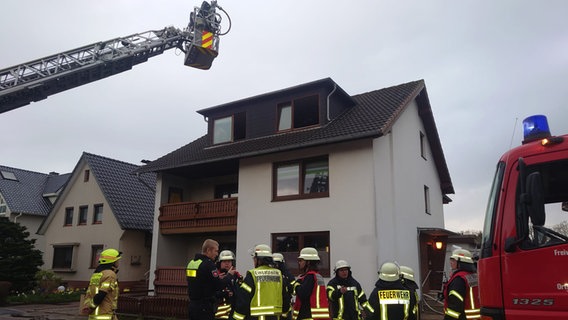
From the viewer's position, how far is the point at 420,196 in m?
17.6

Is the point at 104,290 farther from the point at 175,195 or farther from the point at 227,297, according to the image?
the point at 175,195

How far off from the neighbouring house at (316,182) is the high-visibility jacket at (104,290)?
8.53 metres

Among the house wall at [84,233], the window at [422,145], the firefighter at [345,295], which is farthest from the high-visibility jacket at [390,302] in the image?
the house wall at [84,233]

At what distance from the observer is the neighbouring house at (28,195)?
1265 inches

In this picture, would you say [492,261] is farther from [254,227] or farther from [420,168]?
[420,168]

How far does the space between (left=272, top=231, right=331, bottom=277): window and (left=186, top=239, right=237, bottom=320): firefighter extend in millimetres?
8087

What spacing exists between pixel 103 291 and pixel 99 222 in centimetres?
2083

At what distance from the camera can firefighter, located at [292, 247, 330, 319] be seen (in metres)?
6.36

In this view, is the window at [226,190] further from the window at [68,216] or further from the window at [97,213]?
the window at [68,216]

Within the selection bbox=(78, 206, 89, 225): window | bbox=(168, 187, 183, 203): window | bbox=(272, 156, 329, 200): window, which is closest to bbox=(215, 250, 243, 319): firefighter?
bbox=(272, 156, 329, 200): window

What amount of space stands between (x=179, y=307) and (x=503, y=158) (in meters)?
12.5

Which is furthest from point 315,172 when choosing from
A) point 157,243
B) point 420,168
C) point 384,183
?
point 157,243

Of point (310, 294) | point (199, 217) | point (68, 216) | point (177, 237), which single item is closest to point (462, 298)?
point (310, 294)

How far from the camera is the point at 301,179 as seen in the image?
15398 mm
